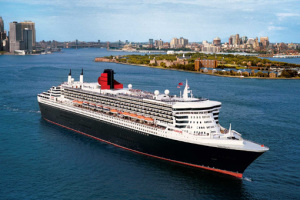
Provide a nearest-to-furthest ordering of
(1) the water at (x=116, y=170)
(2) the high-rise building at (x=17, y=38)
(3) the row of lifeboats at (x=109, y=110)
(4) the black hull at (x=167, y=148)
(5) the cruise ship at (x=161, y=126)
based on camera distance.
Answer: (1) the water at (x=116, y=170) → (4) the black hull at (x=167, y=148) → (5) the cruise ship at (x=161, y=126) → (3) the row of lifeboats at (x=109, y=110) → (2) the high-rise building at (x=17, y=38)

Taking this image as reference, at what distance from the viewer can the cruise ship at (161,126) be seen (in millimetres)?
21656

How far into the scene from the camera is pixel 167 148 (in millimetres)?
23625

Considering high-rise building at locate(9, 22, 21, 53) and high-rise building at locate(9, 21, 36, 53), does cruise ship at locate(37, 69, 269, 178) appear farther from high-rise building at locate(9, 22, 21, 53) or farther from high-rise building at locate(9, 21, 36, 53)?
high-rise building at locate(9, 22, 21, 53)

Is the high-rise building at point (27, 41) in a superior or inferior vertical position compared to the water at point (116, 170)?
superior

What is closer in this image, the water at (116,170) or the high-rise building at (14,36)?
the water at (116,170)

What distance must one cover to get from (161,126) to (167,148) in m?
1.67

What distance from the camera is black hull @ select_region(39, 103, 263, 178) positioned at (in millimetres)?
21419

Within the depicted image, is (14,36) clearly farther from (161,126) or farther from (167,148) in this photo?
(167,148)

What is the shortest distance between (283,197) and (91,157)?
41.9 ft

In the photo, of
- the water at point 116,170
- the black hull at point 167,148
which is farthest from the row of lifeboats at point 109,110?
the water at point 116,170

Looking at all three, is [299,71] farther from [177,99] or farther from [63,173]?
[63,173]

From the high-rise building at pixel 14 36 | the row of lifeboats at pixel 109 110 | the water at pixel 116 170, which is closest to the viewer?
the water at pixel 116 170

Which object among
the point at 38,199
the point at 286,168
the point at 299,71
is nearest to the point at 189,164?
the point at 286,168

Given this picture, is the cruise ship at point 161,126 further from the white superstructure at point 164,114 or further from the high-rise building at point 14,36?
the high-rise building at point 14,36
